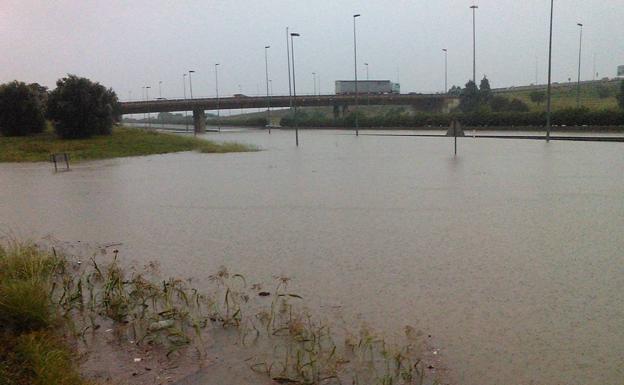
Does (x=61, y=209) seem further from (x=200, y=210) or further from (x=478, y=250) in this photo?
(x=478, y=250)

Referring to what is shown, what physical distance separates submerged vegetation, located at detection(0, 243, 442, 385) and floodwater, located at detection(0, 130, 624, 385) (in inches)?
16.9

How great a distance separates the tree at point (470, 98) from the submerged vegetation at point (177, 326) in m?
71.4

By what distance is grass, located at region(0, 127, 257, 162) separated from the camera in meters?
32.1

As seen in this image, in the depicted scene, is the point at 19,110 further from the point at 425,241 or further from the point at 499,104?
the point at 499,104

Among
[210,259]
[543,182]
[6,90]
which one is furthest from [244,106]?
[210,259]

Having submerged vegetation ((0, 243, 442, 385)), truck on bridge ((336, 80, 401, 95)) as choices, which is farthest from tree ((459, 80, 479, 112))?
submerged vegetation ((0, 243, 442, 385))

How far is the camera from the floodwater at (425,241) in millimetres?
4824

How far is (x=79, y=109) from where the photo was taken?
39625 millimetres

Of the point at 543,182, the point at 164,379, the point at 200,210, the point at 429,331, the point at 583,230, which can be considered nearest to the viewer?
the point at 164,379

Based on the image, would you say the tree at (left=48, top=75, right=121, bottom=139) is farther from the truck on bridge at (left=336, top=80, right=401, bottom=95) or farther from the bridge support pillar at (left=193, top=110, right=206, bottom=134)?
the truck on bridge at (left=336, top=80, right=401, bottom=95)

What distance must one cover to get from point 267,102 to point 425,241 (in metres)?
82.2

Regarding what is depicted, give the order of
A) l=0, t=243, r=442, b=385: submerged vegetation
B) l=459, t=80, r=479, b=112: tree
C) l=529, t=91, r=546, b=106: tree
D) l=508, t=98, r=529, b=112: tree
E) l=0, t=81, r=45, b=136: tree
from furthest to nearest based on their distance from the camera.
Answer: l=459, t=80, r=479, b=112: tree
l=529, t=91, r=546, b=106: tree
l=508, t=98, r=529, b=112: tree
l=0, t=81, r=45, b=136: tree
l=0, t=243, r=442, b=385: submerged vegetation

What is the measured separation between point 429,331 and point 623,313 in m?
1.85

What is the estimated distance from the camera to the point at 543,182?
48.5 feet
